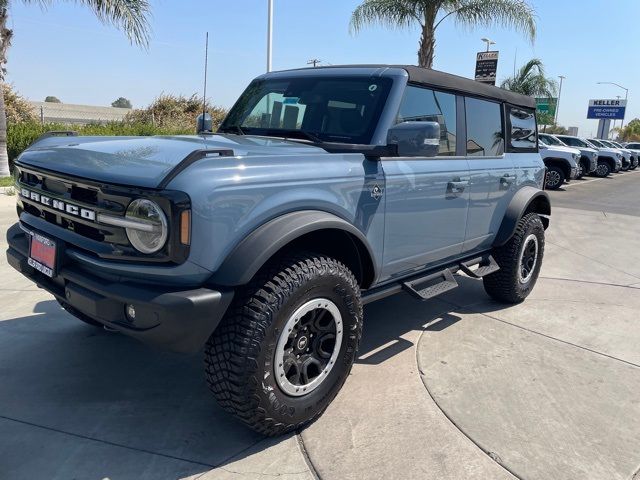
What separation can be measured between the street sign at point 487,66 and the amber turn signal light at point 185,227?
625 inches

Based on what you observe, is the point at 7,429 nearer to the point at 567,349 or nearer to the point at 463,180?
the point at 463,180

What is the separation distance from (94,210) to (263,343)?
3.25ft

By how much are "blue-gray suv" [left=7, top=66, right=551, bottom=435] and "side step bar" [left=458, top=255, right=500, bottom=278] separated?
21cm

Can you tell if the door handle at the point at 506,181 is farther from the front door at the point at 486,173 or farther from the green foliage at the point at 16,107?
the green foliage at the point at 16,107

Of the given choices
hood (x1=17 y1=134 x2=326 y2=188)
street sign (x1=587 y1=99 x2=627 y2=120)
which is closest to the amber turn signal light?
hood (x1=17 y1=134 x2=326 y2=188)

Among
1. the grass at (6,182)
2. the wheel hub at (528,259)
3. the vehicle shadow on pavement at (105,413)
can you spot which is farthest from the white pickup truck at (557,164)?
the vehicle shadow on pavement at (105,413)

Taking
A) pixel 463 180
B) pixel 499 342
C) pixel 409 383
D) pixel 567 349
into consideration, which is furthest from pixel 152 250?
pixel 567 349

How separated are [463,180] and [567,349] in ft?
4.86

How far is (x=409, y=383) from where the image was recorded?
3.33 meters

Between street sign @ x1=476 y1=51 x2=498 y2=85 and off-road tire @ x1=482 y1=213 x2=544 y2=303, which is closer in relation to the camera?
off-road tire @ x1=482 y1=213 x2=544 y2=303

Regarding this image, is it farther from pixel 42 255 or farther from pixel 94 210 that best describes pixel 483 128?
pixel 42 255

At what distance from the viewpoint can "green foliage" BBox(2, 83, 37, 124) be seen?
615 inches

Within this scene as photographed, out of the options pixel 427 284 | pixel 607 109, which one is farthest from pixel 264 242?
Answer: pixel 607 109

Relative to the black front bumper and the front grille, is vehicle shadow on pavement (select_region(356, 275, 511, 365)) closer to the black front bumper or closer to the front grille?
the black front bumper
